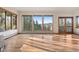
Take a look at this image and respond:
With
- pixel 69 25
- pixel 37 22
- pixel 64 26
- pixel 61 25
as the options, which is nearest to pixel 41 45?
pixel 37 22

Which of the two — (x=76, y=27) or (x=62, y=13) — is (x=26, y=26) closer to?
(x=62, y=13)

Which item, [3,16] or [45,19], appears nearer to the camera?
[3,16]

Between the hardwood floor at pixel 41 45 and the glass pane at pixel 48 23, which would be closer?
the hardwood floor at pixel 41 45

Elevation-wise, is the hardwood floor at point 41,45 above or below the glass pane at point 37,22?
below

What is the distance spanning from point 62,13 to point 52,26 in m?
1.93

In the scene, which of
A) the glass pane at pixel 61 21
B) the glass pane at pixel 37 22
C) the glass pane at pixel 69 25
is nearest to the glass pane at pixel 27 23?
the glass pane at pixel 37 22

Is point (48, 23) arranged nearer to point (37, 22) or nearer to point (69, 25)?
point (37, 22)

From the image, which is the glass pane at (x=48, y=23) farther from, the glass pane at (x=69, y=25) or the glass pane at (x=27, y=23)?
the glass pane at (x=69, y=25)

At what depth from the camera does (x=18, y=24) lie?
1638cm

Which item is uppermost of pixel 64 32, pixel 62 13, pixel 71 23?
pixel 62 13
